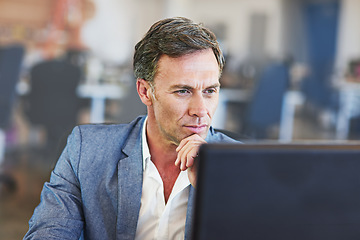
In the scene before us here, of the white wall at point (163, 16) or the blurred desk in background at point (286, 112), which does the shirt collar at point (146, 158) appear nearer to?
the blurred desk in background at point (286, 112)

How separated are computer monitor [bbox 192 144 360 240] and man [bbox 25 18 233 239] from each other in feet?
2.00

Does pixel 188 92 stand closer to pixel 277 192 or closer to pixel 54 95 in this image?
pixel 277 192

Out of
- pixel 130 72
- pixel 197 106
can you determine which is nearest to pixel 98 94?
pixel 130 72

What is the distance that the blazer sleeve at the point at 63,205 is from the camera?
119 cm

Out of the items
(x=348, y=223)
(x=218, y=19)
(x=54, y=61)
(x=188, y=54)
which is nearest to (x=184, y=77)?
(x=188, y=54)

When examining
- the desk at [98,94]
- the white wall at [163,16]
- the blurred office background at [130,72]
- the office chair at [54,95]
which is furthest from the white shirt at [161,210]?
the white wall at [163,16]

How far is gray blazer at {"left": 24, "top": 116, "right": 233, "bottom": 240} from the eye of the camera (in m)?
1.21

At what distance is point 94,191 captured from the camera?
4.15ft

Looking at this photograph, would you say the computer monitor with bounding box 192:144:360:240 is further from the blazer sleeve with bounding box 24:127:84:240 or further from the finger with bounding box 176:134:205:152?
the blazer sleeve with bounding box 24:127:84:240

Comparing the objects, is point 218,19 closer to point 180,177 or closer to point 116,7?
point 116,7

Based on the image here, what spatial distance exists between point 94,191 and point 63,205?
0.09m

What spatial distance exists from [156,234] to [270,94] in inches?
146

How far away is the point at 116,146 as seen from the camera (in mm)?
1325

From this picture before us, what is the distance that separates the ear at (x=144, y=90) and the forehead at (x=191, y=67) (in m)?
0.11
